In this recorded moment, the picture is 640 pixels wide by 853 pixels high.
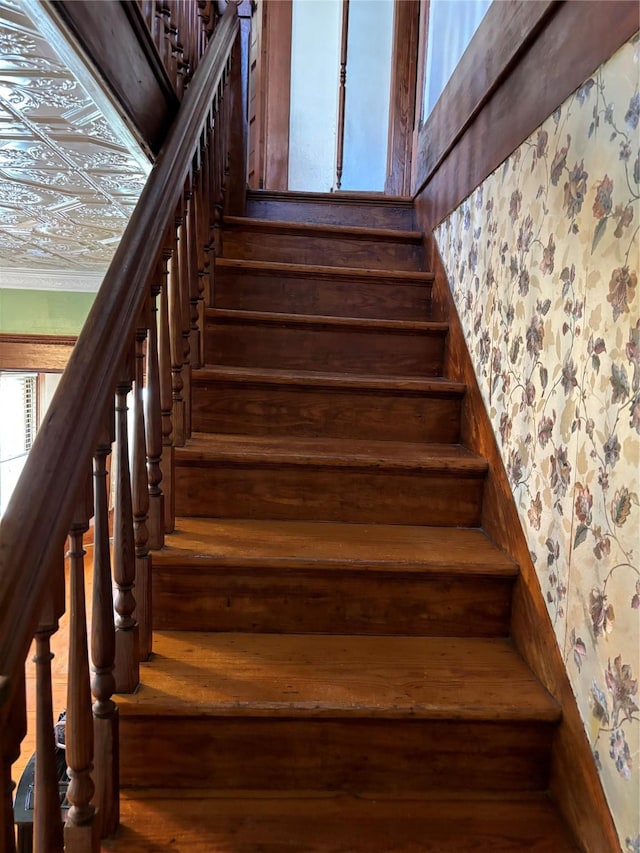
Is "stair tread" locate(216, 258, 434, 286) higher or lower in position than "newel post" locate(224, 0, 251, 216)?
lower

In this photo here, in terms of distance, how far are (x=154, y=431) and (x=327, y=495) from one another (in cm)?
52

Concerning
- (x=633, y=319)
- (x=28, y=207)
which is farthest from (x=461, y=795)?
(x=28, y=207)

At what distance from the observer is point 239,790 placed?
1049 millimetres

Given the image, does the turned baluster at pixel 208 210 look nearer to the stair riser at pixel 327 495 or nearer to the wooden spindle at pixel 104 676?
the stair riser at pixel 327 495

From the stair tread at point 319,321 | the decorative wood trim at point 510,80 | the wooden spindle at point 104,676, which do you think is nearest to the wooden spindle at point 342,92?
the decorative wood trim at point 510,80

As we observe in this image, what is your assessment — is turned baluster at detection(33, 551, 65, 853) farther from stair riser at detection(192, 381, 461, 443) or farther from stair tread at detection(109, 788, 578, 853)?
stair riser at detection(192, 381, 461, 443)

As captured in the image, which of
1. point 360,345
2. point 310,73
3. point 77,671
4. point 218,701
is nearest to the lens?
point 77,671

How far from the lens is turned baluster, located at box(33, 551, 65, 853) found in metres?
0.71

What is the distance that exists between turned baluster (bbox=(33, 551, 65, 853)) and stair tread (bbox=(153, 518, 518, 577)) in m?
0.49

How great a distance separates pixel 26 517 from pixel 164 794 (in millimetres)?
684

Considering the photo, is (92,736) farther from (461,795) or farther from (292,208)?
(292,208)

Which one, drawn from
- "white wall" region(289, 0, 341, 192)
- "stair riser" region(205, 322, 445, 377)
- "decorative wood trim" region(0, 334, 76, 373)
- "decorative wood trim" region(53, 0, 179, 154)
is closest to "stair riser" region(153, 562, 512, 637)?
"stair riser" region(205, 322, 445, 377)

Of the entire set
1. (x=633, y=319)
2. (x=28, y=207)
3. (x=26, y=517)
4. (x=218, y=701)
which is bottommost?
(x=218, y=701)

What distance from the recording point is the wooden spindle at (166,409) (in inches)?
50.3
